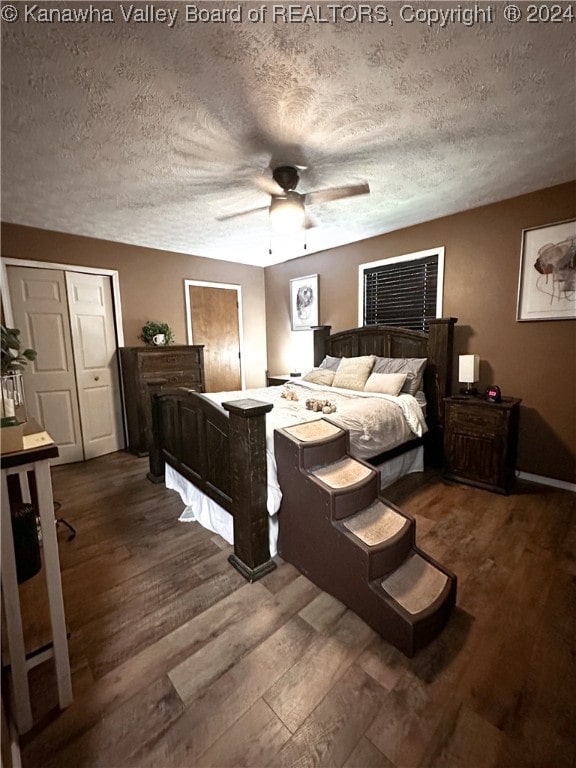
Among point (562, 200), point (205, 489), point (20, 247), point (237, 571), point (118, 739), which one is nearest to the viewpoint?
point (118, 739)

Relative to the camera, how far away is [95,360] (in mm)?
3826

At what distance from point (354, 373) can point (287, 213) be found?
1.76m

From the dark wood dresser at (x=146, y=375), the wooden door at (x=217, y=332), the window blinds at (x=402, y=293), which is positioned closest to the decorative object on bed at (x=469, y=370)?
the window blinds at (x=402, y=293)

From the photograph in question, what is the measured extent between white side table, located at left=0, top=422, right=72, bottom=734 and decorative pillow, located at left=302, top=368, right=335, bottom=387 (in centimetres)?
275

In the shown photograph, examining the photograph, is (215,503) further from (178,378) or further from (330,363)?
(330,363)

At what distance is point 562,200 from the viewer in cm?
264

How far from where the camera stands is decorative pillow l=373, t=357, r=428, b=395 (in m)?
3.16

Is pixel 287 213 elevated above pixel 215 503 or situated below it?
above

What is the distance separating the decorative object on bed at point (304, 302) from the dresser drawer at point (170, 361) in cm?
166

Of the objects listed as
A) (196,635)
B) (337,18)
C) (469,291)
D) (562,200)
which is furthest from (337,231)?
(196,635)

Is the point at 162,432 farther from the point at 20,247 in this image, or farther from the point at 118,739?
Result: the point at 20,247

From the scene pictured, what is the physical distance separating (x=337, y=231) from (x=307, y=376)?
174 cm

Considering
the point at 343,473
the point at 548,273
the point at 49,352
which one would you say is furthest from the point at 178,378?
the point at 548,273

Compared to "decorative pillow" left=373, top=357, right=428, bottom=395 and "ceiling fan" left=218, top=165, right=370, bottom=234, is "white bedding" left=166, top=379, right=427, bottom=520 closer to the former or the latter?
"decorative pillow" left=373, top=357, right=428, bottom=395
